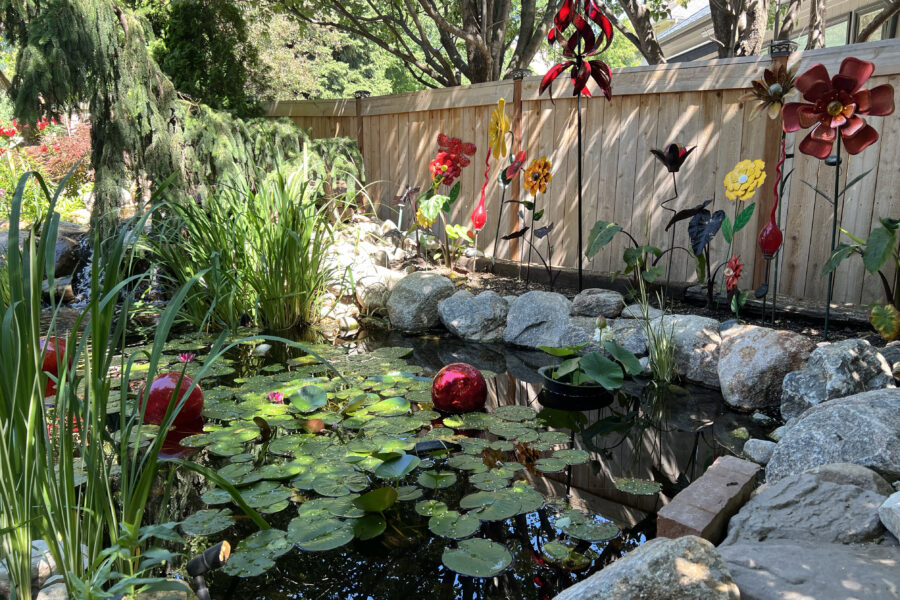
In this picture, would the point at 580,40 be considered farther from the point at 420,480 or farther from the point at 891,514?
the point at 891,514

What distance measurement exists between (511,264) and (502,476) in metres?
3.23

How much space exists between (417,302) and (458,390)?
1636 millimetres

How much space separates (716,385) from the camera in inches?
129

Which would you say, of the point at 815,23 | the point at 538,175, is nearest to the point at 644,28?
the point at 815,23

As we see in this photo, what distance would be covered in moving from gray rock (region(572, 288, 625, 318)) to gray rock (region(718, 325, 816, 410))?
3.37ft

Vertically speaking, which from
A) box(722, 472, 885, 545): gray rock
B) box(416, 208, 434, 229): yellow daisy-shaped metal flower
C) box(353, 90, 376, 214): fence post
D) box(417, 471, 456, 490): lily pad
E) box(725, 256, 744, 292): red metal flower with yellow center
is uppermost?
box(353, 90, 376, 214): fence post

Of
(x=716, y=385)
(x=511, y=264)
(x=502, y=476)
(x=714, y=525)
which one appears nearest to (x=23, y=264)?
(x=502, y=476)

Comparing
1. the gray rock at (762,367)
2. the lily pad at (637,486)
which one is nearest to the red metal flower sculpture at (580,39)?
the gray rock at (762,367)

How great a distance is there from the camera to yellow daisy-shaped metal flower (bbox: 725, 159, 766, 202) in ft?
12.1

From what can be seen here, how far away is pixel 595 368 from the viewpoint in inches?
115

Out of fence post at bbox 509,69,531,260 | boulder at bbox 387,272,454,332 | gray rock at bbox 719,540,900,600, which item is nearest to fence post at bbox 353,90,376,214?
fence post at bbox 509,69,531,260

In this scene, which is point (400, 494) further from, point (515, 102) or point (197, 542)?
point (515, 102)

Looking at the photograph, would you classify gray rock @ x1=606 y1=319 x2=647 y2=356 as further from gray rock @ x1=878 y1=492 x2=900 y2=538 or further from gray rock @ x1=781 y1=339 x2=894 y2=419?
gray rock @ x1=878 y1=492 x2=900 y2=538

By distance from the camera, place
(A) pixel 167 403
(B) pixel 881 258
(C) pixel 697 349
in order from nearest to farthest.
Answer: (A) pixel 167 403 → (B) pixel 881 258 → (C) pixel 697 349
